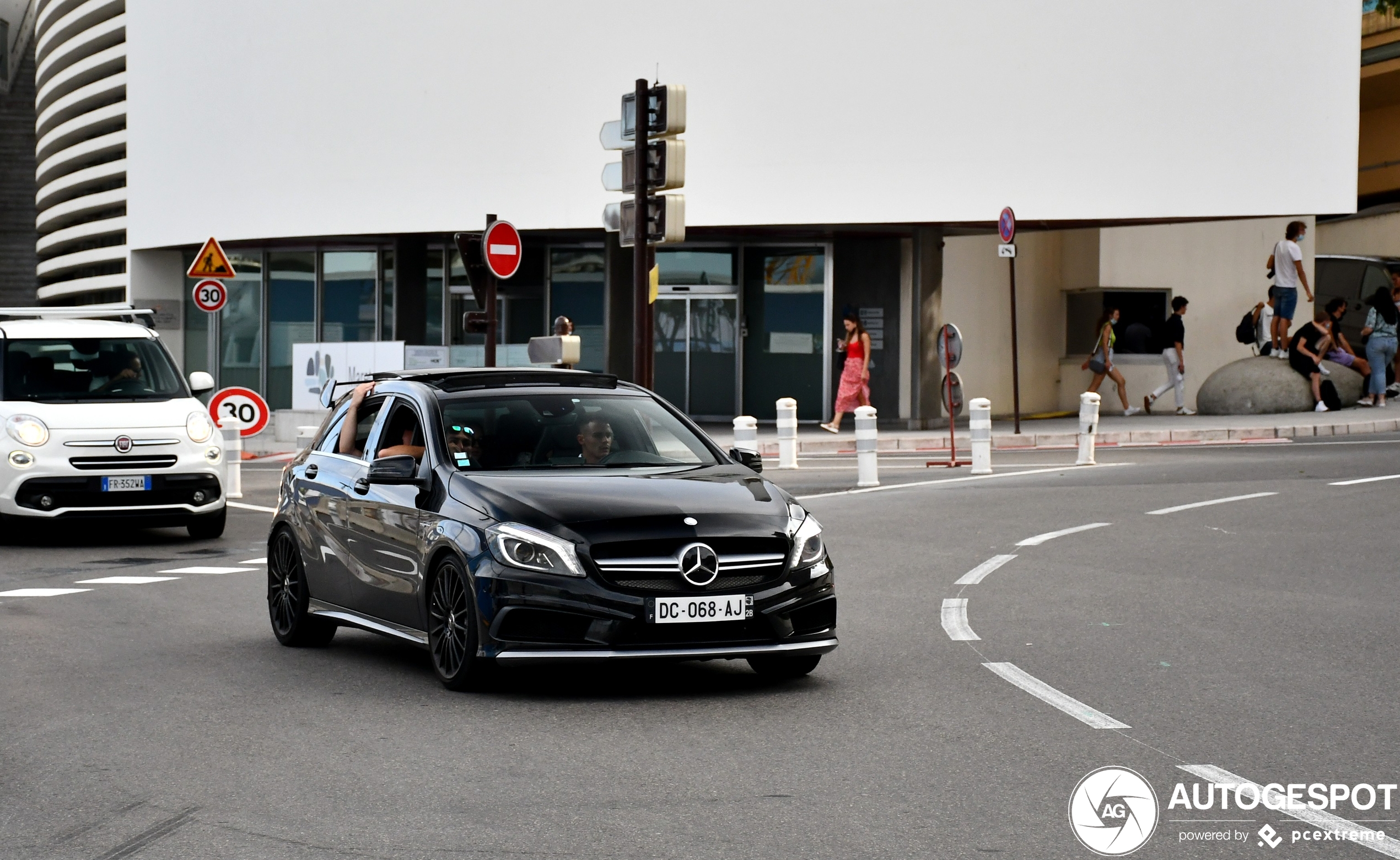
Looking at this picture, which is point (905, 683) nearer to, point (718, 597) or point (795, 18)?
point (718, 597)

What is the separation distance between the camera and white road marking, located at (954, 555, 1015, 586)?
12.4 meters

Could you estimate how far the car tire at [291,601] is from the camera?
1003cm

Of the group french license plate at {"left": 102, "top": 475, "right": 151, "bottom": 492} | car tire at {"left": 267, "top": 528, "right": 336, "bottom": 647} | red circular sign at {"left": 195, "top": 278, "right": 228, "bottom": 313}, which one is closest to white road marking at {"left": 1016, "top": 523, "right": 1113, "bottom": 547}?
car tire at {"left": 267, "top": 528, "right": 336, "bottom": 647}

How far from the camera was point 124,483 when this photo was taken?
15.8 meters

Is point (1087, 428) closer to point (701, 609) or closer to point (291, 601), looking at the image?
point (291, 601)

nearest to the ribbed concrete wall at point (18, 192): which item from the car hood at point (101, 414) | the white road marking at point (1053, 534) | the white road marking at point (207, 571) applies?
the car hood at point (101, 414)

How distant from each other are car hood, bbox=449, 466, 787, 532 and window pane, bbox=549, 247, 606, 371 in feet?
83.7

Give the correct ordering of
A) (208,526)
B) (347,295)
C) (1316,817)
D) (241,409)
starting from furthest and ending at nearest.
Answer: (347,295), (241,409), (208,526), (1316,817)

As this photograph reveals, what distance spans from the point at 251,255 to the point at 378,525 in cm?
3224

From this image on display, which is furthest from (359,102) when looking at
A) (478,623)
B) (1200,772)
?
(1200,772)

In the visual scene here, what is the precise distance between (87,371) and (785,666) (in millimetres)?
10050

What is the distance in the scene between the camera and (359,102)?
113 feet

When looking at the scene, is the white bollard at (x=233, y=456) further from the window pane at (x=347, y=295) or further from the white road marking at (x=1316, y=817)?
the white road marking at (x=1316, y=817)

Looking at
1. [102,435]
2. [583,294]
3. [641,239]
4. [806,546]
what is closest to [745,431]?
[641,239]
